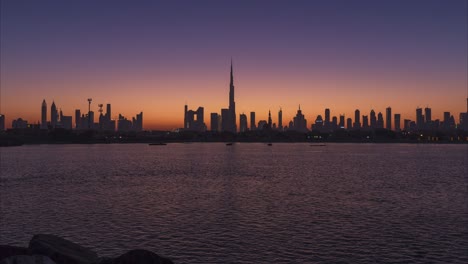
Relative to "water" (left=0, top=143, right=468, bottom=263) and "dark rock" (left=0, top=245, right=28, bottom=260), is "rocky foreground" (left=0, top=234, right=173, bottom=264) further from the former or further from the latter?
"water" (left=0, top=143, right=468, bottom=263)

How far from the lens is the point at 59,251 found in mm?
19156

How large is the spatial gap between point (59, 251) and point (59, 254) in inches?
19.7

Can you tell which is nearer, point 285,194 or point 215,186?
point 285,194

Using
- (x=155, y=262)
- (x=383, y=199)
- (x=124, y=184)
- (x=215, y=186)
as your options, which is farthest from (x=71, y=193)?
(x=155, y=262)

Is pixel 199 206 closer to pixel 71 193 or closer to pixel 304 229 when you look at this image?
pixel 304 229

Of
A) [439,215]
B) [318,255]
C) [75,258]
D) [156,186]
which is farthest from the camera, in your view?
[156,186]

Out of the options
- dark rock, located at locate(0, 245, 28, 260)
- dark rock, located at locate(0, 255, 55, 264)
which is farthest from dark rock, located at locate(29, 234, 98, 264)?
dark rock, located at locate(0, 255, 55, 264)

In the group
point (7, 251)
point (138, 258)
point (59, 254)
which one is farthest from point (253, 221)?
point (138, 258)

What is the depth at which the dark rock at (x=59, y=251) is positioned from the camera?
18.7 metres

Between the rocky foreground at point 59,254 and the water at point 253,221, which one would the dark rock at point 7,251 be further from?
the water at point 253,221

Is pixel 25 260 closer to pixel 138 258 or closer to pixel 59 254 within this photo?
pixel 138 258

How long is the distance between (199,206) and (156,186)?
74.8ft

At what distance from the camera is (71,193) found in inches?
2414

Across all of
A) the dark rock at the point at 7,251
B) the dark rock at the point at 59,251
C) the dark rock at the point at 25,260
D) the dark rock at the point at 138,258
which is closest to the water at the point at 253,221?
the dark rock at the point at 59,251
